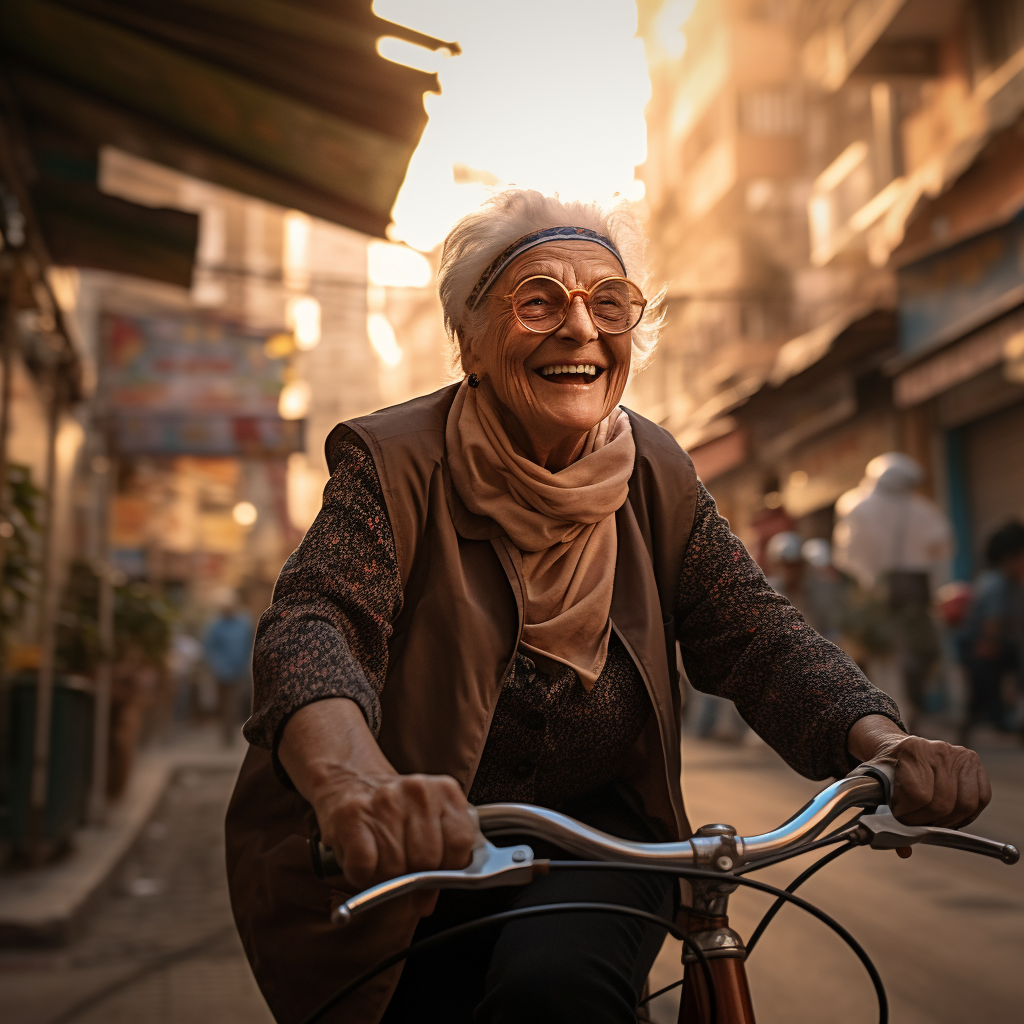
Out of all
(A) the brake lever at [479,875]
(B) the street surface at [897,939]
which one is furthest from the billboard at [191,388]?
(A) the brake lever at [479,875]

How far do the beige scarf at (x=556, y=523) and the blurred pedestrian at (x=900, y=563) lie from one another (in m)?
8.88

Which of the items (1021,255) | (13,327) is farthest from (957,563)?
(13,327)

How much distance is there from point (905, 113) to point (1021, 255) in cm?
710

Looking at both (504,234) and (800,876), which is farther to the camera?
(504,234)

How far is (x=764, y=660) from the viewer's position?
221 centimetres

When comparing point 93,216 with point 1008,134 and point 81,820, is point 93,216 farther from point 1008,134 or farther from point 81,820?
point 1008,134

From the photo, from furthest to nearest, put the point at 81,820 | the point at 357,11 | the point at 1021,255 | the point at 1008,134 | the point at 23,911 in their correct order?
1. the point at 1008,134
2. the point at 1021,255
3. the point at 81,820
4. the point at 23,911
5. the point at 357,11

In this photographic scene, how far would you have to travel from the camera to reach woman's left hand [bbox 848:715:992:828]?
1785 mm

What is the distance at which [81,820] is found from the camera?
801cm

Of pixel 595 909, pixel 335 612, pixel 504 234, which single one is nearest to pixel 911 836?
pixel 595 909

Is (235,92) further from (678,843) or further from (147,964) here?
(678,843)

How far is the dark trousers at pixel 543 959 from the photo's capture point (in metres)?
1.71

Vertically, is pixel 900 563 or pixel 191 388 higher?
pixel 191 388

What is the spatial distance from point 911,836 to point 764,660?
1.66 ft
